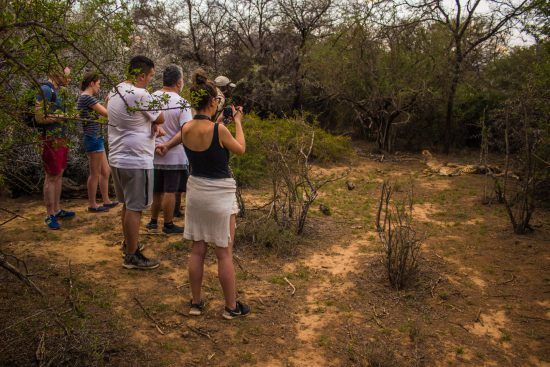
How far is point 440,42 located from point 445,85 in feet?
3.45

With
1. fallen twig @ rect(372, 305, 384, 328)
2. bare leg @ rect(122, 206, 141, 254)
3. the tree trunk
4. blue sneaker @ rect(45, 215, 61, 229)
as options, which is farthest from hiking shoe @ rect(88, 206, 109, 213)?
the tree trunk

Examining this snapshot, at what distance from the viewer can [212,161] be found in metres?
2.94

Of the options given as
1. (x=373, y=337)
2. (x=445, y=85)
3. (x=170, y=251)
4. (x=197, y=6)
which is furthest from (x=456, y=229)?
(x=197, y=6)

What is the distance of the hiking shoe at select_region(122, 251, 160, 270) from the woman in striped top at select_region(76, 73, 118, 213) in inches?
53.7

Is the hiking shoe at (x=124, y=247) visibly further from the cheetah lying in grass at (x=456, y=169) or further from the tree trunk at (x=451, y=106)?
the tree trunk at (x=451, y=106)

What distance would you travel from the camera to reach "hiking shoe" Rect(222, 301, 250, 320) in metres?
3.27

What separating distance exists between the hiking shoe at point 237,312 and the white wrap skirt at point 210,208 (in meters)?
0.57

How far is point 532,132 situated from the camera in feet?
19.7

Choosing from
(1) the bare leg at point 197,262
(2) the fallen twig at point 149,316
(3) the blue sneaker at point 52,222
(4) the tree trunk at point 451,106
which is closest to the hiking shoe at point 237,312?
(1) the bare leg at point 197,262

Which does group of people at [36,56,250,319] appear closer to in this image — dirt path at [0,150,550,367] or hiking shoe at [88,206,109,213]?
hiking shoe at [88,206,109,213]

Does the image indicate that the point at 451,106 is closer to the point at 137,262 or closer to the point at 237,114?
the point at 237,114

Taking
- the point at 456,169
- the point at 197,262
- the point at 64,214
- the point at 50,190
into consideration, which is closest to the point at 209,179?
the point at 197,262

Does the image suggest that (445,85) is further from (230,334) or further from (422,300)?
(230,334)

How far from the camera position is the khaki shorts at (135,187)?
3.66m
